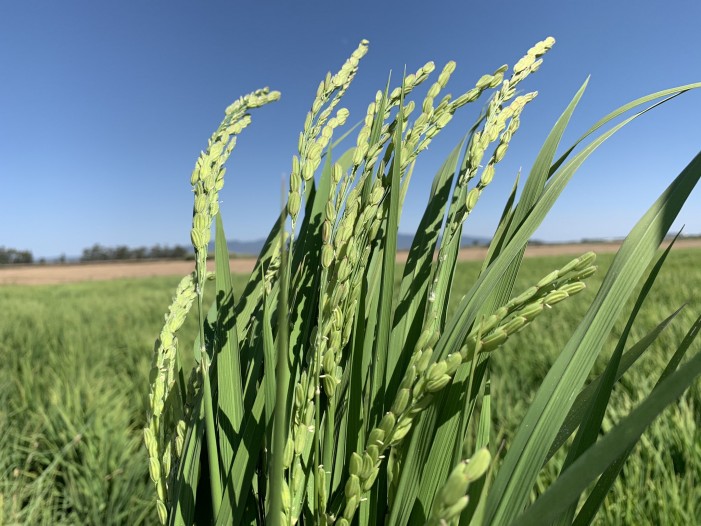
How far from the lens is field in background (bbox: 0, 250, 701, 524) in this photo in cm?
128

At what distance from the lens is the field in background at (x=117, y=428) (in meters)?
1.28

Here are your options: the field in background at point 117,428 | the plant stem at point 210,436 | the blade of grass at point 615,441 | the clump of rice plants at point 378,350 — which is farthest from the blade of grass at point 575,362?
the field in background at point 117,428

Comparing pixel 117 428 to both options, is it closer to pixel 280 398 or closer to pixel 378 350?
pixel 378 350

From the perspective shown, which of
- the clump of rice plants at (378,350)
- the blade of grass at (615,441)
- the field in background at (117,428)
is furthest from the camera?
→ the field in background at (117,428)

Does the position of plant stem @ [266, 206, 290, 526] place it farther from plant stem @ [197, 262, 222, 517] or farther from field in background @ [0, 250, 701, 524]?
field in background @ [0, 250, 701, 524]

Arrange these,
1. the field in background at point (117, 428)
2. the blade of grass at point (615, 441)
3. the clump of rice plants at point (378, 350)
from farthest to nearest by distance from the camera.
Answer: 1. the field in background at point (117, 428)
2. the clump of rice plants at point (378, 350)
3. the blade of grass at point (615, 441)

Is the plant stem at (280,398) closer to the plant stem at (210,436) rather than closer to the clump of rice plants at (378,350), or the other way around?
the clump of rice plants at (378,350)

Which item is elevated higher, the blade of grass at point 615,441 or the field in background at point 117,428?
the blade of grass at point 615,441

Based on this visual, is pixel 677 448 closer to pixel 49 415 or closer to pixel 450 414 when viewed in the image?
pixel 450 414

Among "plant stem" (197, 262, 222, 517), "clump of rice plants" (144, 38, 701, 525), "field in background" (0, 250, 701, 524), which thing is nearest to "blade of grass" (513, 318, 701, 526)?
"clump of rice plants" (144, 38, 701, 525)

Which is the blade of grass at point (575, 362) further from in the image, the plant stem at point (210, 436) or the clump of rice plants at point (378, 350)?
the plant stem at point (210, 436)

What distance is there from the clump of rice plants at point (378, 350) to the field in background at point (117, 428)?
80cm

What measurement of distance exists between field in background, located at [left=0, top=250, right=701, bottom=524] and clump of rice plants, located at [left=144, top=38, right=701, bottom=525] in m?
0.80

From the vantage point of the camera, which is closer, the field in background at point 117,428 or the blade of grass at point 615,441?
the blade of grass at point 615,441
